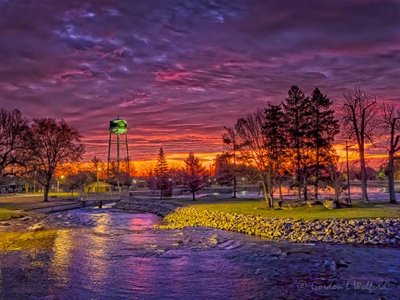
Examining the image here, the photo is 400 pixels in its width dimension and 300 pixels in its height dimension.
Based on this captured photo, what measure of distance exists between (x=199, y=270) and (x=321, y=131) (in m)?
36.3

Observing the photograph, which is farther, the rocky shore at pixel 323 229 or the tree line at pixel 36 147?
the tree line at pixel 36 147

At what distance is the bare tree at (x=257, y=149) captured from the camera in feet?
137

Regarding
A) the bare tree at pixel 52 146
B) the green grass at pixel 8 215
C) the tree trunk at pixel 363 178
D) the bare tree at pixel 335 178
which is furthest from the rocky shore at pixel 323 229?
the bare tree at pixel 52 146

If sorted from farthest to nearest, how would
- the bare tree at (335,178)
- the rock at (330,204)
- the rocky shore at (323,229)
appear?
the bare tree at (335,178), the rock at (330,204), the rocky shore at (323,229)

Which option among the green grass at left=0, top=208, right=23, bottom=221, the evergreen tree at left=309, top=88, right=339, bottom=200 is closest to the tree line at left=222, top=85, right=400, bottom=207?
the evergreen tree at left=309, top=88, right=339, bottom=200

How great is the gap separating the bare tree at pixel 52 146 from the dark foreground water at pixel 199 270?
4496cm

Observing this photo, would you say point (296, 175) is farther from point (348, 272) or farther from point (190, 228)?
point (348, 272)

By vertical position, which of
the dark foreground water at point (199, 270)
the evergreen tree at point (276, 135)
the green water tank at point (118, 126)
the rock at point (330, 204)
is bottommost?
the dark foreground water at point (199, 270)

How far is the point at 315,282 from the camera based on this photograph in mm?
15297

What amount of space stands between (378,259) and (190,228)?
1669 cm

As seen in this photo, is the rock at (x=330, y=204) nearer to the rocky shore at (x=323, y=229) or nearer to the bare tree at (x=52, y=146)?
the rocky shore at (x=323, y=229)

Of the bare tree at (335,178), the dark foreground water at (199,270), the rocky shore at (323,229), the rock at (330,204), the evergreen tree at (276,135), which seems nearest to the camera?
the dark foreground water at (199,270)

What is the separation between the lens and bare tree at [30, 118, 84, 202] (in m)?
68.0

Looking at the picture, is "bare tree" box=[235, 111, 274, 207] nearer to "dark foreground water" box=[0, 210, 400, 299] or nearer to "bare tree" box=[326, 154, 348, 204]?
"bare tree" box=[326, 154, 348, 204]
